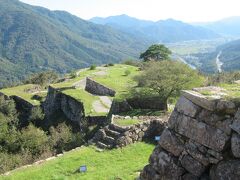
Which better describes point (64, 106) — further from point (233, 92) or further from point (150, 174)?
point (233, 92)

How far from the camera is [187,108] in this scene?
31.8 ft

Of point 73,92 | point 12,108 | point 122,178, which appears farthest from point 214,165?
point 12,108

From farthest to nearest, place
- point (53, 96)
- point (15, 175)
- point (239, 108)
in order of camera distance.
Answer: point (53, 96) → point (15, 175) → point (239, 108)

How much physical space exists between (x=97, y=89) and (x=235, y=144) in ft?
124

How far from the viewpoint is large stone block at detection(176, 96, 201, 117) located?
9484mm

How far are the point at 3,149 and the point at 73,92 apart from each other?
46.4 feet

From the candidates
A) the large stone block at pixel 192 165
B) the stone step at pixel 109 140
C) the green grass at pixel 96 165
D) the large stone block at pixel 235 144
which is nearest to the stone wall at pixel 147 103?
the stone step at pixel 109 140

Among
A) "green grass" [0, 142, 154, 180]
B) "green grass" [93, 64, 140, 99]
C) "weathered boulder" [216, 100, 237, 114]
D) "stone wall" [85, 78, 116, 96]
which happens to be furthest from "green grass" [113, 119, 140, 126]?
"stone wall" [85, 78, 116, 96]

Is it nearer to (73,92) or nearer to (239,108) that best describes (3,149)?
(73,92)

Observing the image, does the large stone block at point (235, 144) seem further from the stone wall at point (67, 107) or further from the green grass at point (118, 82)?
the green grass at point (118, 82)

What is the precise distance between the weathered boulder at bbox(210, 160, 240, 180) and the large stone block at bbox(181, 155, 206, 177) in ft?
1.30

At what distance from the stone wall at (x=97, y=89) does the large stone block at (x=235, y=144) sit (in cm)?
3424

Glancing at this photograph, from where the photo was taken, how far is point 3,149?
33.1 m

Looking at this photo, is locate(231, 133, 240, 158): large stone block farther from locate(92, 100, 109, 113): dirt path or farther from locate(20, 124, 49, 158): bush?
locate(92, 100, 109, 113): dirt path
